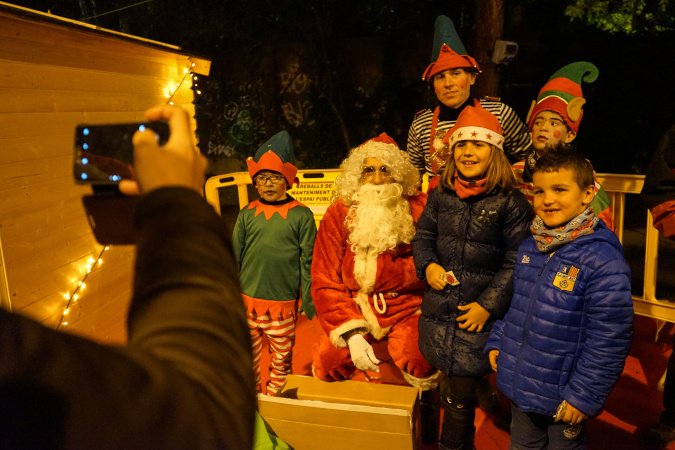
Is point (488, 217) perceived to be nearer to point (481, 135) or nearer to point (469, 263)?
point (469, 263)

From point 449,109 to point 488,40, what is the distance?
4.23 metres

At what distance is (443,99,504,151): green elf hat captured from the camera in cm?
266

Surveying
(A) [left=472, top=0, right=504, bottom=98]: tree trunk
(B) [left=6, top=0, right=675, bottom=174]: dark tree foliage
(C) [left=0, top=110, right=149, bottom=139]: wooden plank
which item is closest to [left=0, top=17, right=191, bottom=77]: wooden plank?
(C) [left=0, top=110, right=149, bottom=139]: wooden plank

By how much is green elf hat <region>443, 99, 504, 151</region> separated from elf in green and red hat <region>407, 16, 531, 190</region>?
0.54 metres

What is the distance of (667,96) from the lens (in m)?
9.56

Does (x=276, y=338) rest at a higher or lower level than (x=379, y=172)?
lower

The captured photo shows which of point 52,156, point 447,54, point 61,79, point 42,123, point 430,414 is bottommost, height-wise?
point 430,414

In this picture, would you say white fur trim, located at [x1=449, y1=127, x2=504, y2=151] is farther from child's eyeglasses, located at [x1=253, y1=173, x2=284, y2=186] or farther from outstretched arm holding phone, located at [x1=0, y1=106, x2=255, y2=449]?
outstretched arm holding phone, located at [x1=0, y1=106, x2=255, y2=449]

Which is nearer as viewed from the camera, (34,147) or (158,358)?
(158,358)

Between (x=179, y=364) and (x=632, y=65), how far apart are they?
38.4ft

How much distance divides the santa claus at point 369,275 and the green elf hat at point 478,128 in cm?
60

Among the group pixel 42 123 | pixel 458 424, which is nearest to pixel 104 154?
pixel 42 123

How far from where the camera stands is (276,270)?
11.4 ft

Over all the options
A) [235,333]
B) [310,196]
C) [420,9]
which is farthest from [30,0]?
[235,333]
